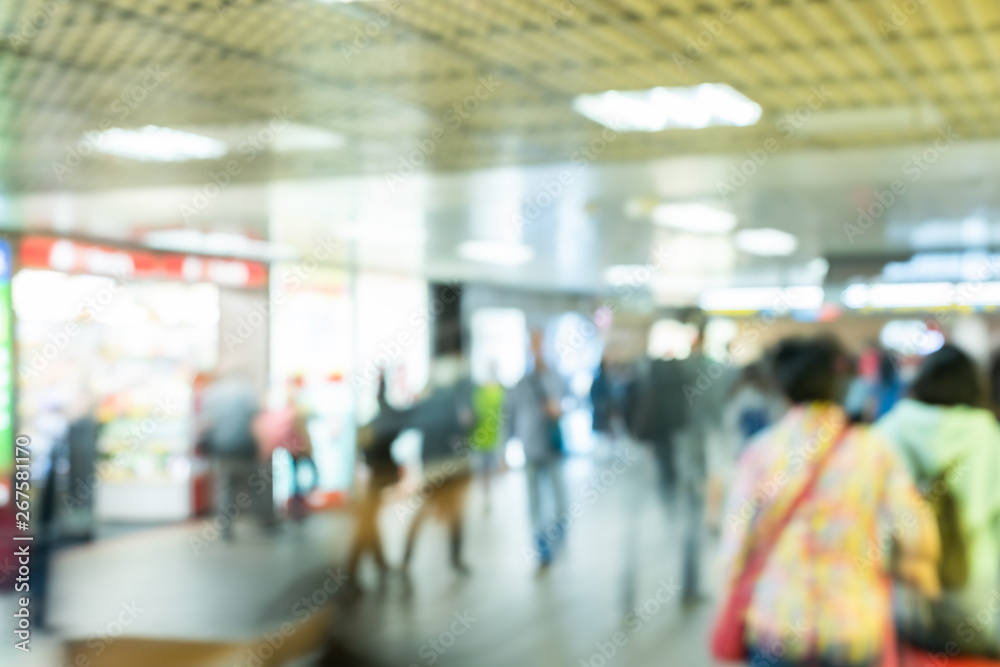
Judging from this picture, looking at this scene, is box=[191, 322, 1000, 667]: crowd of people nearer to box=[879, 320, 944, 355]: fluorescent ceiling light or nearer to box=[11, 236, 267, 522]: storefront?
box=[879, 320, 944, 355]: fluorescent ceiling light

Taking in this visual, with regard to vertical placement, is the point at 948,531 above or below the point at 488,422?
below

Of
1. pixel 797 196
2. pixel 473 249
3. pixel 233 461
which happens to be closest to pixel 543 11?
pixel 797 196

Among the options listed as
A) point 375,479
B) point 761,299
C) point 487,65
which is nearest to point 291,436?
point 375,479

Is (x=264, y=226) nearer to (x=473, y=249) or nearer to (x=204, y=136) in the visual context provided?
(x=473, y=249)

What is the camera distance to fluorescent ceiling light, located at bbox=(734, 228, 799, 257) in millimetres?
6719

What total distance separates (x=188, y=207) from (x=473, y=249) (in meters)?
2.76

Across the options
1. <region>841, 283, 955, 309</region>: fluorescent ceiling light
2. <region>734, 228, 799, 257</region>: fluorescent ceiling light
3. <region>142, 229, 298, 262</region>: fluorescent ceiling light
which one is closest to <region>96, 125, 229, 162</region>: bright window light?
<region>142, 229, 298, 262</region>: fluorescent ceiling light

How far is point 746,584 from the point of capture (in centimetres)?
223

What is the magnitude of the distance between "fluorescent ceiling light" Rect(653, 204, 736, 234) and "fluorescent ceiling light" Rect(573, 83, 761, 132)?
2085 mm

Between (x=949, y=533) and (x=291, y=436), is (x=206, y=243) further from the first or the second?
(x=949, y=533)

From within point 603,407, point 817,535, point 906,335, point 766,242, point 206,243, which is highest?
point 766,242

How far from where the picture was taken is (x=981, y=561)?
8.89 feet

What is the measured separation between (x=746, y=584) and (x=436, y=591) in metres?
3.98

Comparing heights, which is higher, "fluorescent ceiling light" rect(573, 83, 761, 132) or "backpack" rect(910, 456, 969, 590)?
"fluorescent ceiling light" rect(573, 83, 761, 132)
